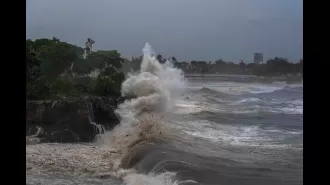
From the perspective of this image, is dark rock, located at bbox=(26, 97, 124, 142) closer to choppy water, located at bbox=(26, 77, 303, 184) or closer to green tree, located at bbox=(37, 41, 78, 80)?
choppy water, located at bbox=(26, 77, 303, 184)

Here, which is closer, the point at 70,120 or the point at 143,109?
the point at 70,120

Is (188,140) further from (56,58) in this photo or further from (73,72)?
(56,58)

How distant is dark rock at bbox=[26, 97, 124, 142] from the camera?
4812mm

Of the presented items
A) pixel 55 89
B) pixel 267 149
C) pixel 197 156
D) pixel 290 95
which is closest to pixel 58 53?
pixel 55 89

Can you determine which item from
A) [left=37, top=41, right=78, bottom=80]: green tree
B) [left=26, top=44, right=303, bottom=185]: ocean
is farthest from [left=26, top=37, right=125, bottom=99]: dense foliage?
[left=26, top=44, right=303, bottom=185]: ocean

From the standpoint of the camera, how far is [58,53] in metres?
5.23

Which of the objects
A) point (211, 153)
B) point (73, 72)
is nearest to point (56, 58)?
point (73, 72)

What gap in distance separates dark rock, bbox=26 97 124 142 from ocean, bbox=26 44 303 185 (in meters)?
0.16

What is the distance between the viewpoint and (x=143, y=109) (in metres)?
6.72

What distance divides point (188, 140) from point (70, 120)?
4.82 feet

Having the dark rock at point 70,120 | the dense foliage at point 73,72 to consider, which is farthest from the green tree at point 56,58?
the dark rock at point 70,120

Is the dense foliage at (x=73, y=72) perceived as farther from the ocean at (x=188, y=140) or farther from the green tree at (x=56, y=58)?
the ocean at (x=188, y=140)
